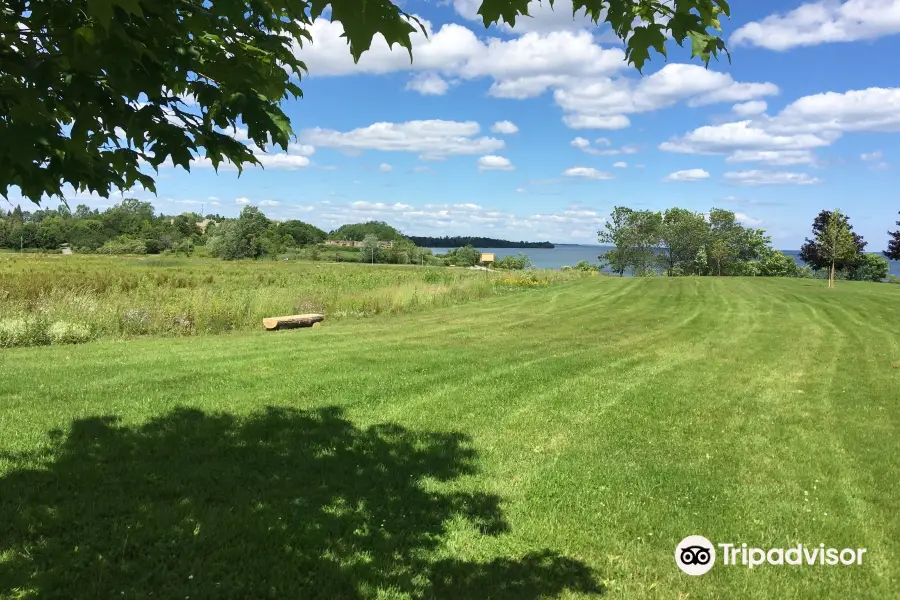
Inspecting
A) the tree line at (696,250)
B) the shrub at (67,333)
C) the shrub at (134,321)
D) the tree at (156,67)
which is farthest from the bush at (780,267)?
the tree at (156,67)

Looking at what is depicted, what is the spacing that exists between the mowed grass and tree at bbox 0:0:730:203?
7.58ft

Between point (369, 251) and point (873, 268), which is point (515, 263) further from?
point (369, 251)

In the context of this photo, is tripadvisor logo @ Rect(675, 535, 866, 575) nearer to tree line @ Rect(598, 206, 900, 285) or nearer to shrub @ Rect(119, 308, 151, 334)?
shrub @ Rect(119, 308, 151, 334)

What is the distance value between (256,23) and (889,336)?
53.2ft

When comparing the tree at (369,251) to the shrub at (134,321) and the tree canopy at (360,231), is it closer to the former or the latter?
the tree canopy at (360,231)

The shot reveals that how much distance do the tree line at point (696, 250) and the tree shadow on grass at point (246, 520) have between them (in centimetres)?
5615

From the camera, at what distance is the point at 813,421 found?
6.63m

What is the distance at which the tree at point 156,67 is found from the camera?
2018 millimetres

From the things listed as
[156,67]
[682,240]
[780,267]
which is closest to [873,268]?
[780,267]

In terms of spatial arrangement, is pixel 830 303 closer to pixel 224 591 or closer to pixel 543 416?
pixel 543 416

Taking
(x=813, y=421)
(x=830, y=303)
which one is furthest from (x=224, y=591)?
(x=830, y=303)

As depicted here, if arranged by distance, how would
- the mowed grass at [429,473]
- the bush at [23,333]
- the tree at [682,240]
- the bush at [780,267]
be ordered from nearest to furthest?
the mowed grass at [429,473] < the bush at [23,333] < the bush at [780,267] < the tree at [682,240]

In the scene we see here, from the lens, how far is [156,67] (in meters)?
2.42

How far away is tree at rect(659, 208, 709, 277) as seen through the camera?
226ft
